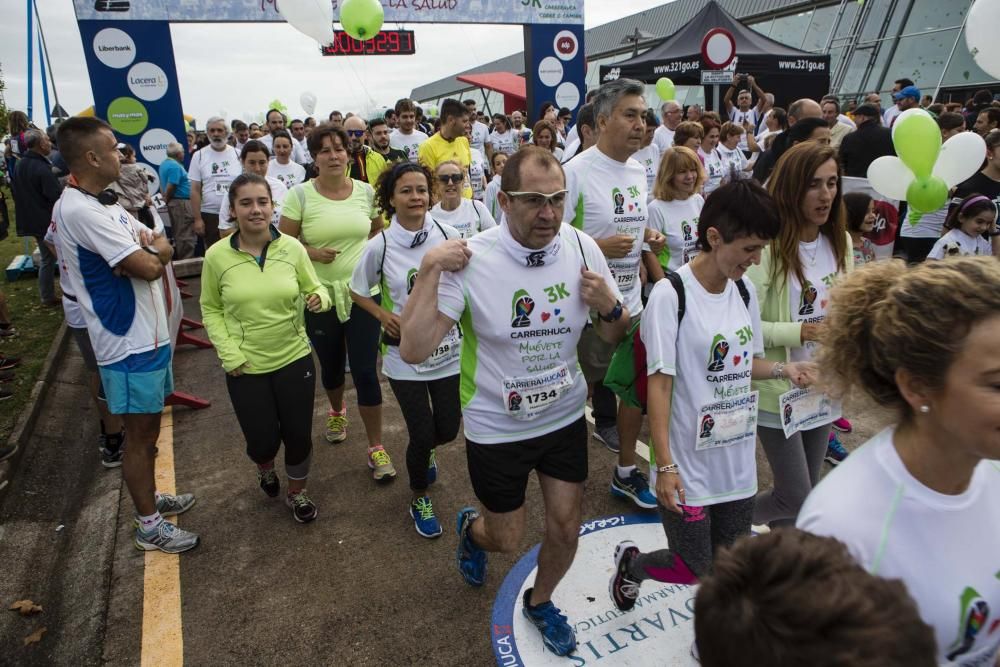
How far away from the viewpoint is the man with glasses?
7.83 ft

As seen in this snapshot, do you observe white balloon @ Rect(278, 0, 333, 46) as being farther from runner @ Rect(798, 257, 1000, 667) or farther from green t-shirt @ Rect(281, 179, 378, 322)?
runner @ Rect(798, 257, 1000, 667)

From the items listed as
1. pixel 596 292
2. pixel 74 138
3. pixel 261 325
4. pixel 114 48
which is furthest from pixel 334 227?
pixel 114 48

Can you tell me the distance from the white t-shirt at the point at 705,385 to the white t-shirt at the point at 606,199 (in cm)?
137

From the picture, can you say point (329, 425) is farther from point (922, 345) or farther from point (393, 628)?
point (922, 345)

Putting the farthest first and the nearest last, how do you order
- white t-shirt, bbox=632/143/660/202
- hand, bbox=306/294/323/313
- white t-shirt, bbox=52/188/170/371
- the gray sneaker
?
white t-shirt, bbox=632/143/660/202, hand, bbox=306/294/323/313, the gray sneaker, white t-shirt, bbox=52/188/170/371

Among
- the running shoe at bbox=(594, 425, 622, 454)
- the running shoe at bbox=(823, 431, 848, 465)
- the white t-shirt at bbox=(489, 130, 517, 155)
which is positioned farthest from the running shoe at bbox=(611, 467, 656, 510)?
the white t-shirt at bbox=(489, 130, 517, 155)

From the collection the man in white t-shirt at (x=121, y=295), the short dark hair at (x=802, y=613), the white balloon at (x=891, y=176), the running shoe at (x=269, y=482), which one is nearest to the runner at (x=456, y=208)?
the man in white t-shirt at (x=121, y=295)

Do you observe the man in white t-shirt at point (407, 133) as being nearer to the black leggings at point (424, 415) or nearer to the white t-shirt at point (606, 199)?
the white t-shirt at point (606, 199)

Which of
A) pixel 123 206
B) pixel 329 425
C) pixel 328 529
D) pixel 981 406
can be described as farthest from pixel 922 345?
pixel 329 425

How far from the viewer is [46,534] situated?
12.2 feet

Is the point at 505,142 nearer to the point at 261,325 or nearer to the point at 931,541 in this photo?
the point at 261,325

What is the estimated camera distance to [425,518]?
11.6 ft

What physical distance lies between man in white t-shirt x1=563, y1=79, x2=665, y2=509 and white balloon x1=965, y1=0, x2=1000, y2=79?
3486 mm

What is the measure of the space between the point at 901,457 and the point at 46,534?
4.29 metres
